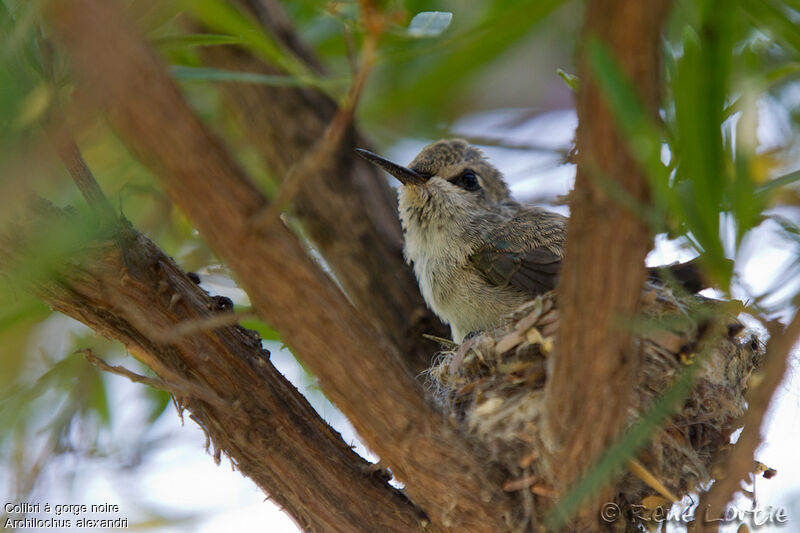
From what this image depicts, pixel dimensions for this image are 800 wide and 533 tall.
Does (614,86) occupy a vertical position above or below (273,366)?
below

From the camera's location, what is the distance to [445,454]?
5.61 feet

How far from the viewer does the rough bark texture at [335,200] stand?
288 centimetres

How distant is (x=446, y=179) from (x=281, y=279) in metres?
1.75

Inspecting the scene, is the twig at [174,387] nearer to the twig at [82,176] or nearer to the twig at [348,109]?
the twig at [82,176]

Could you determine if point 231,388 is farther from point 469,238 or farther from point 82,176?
point 469,238

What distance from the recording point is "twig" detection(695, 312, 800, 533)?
3.94ft

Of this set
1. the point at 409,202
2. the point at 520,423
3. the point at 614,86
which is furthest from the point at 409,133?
the point at 614,86

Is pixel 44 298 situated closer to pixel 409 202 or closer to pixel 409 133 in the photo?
pixel 409 202

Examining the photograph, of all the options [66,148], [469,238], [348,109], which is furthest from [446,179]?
[348,109]

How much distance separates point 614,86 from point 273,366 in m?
1.15

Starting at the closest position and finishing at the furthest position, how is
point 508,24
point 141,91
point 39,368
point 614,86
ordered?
point 614,86
point 141,91
point 508,24
point 39,368

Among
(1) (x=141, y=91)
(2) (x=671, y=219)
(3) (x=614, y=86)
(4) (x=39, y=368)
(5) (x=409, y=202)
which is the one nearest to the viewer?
(3) (x=614, y=86)

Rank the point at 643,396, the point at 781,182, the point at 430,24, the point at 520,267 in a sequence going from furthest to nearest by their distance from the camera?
the point at 520,267
the point at 643,396
the point at 430,24
the point at 781,182

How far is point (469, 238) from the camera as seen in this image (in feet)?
9.37
